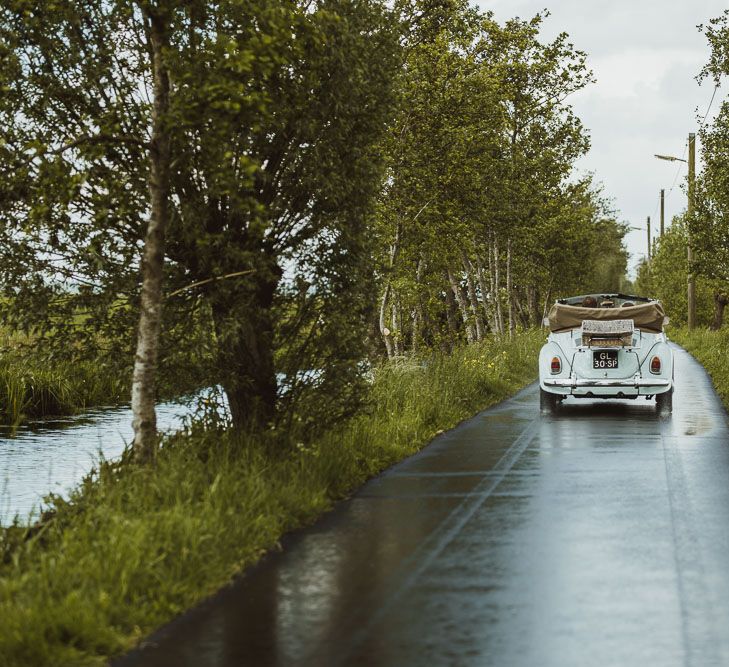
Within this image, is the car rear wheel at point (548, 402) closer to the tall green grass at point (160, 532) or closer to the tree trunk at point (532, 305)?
the tall green grass at point (160, 532)

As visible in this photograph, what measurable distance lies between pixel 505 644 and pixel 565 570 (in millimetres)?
1704

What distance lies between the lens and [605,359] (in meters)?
17.7

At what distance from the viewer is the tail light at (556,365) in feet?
58.7

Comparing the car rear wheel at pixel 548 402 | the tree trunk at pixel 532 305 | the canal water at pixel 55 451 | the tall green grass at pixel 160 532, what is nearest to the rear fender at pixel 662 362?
the car rear wheel at pixel 548 402

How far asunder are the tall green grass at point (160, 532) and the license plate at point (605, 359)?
18.4 feet

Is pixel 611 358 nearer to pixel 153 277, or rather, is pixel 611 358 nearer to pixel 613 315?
pixel 613 315

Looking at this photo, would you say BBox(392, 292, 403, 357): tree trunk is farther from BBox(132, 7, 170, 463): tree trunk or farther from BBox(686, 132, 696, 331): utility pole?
BBox(132, 7, 170, 463): tree trunk

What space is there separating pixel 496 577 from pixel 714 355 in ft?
92.6

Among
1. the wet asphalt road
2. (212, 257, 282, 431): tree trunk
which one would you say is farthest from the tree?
the wet asphalt road

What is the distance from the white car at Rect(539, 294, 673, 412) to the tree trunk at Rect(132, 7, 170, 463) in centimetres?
1005

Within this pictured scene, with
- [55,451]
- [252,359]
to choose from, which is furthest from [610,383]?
[55,451]

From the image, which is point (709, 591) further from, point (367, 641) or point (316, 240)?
point (316, 240)

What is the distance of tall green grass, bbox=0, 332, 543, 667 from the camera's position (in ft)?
17.8

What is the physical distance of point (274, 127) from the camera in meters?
10.6
